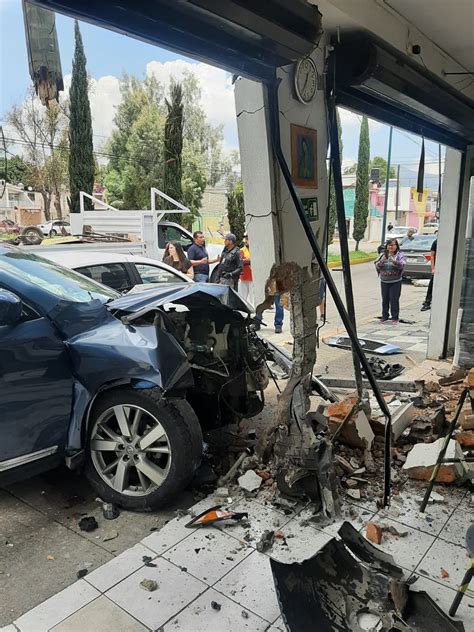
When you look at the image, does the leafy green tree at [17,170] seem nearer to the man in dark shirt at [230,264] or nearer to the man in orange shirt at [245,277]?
the man in orange shirt at [245,277]

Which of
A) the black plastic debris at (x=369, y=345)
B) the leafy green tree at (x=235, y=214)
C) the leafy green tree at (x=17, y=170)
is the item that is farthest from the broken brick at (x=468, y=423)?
the leafy green tree at (x=17, y=170)

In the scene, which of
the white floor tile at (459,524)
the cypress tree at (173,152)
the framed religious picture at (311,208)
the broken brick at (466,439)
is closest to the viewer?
the white floor tile at (459,524)

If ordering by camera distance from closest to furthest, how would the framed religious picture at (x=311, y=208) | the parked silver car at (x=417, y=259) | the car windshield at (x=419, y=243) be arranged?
the framed religious picture at (x=311, y=208), the parked silver car at (x=417, y=259), the car windshield at (x=419, y=243)

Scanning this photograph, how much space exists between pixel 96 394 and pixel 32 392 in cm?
39

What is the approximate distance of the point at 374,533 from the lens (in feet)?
9.88

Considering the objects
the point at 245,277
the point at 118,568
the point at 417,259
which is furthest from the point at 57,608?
the point at 417,259

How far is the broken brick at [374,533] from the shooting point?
299 cm

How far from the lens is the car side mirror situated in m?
3.12

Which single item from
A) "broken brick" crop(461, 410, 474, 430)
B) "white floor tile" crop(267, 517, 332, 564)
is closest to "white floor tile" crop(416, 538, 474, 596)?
"white floor tile" crop(267, 517, 332, 564)

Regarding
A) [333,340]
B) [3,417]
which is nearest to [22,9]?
[3,417]

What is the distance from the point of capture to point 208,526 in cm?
313

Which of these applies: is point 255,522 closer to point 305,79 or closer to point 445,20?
point 305,79

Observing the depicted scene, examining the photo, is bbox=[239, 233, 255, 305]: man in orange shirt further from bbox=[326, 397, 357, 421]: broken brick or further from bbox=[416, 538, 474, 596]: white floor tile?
bbox=[416, 538, 474, 596]: white floor tile

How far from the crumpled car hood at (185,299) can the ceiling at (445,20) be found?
8.24 feet
